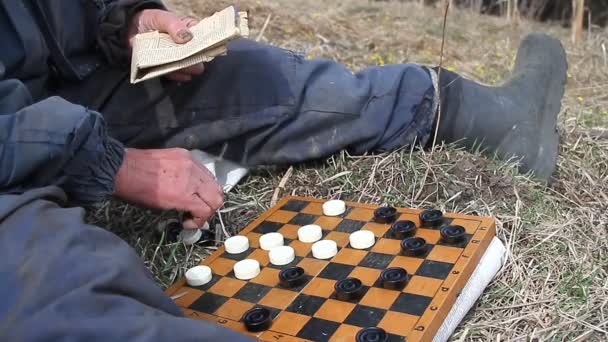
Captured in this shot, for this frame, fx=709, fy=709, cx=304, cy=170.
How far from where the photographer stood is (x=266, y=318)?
1111 mm

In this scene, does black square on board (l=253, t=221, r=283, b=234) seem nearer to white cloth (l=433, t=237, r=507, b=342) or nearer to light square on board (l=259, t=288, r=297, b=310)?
light square on board (l=259, t=288, r=297, b=310)

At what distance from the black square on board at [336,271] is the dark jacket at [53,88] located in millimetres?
409

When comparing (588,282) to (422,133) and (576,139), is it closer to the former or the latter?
(422,133)

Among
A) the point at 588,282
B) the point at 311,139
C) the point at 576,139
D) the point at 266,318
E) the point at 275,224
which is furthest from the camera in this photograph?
the point at 576,139

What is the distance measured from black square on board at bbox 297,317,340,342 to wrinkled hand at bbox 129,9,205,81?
2.23 ft

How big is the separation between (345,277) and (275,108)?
54 centimetres

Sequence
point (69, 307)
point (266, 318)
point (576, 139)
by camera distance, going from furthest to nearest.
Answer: point (576, 139), point (266, 318), point (69, 307)

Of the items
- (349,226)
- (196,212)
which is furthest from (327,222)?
(196,212)

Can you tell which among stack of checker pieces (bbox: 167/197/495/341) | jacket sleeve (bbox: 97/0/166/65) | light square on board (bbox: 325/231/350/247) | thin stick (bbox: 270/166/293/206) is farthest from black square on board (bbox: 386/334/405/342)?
jacket sleeve (bbox: 97/0/166/65)

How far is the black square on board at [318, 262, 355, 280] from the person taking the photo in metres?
1.24

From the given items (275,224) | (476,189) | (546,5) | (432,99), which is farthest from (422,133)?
(546,5)

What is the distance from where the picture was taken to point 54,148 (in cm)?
111

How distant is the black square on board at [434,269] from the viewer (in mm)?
1184

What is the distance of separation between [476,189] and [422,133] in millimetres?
207
